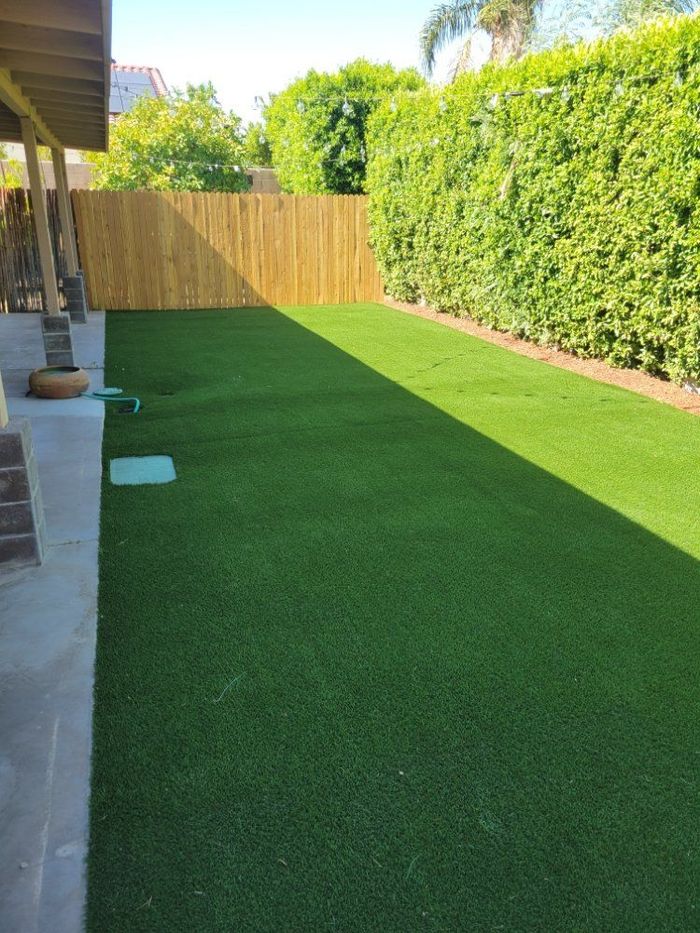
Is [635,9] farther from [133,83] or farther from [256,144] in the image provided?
[133,83]

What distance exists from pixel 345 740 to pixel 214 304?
439 inches

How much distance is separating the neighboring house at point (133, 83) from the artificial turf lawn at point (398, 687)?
105ft

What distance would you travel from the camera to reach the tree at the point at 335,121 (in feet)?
53.2

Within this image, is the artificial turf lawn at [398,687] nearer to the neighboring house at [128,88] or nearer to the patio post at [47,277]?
the patio post at [47,277]

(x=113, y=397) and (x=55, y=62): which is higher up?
(x=55, y=62)

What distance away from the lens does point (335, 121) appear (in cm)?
1630

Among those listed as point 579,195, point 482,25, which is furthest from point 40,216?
point 482,25

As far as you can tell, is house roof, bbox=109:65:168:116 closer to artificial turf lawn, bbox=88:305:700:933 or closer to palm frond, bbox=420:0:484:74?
palm frond, bbox=420:0:484:74

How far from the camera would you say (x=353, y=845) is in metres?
1.70

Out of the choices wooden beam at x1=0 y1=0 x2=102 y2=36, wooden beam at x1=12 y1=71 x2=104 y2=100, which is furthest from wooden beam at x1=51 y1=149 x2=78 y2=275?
wooden beam at x1=0 y1=0 x2=102 y2=36

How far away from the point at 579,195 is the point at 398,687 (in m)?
6.38

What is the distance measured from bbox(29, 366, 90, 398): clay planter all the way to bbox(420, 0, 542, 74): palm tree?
17.4 metres

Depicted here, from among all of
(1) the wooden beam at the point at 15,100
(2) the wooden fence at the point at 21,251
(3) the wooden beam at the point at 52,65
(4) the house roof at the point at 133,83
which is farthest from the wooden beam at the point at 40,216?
(4) the house roof at the point at 133,83

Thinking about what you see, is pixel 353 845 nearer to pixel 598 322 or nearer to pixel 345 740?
pixel 345 740
